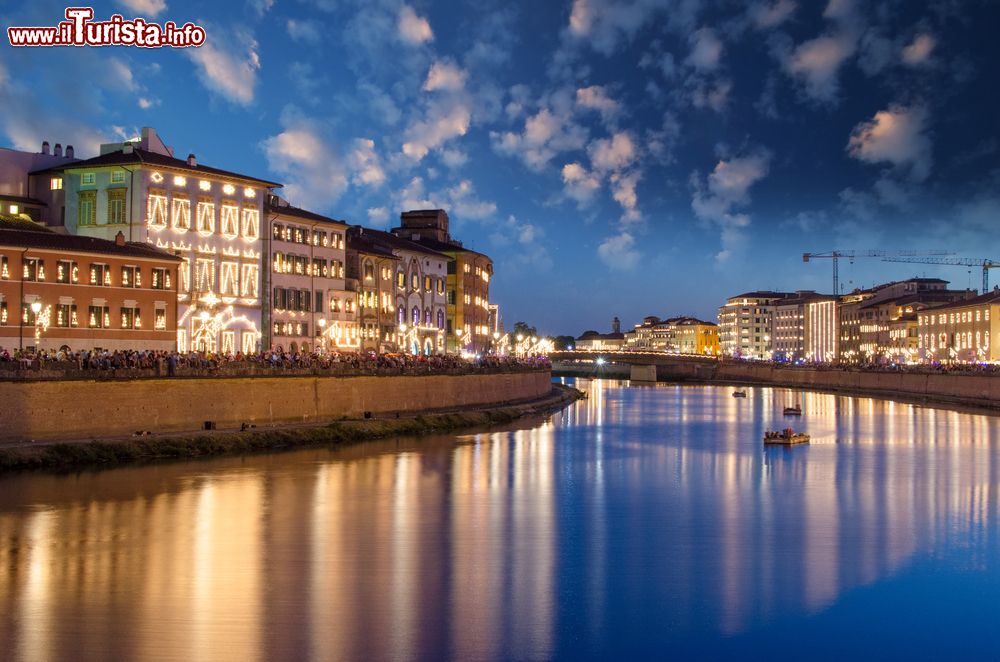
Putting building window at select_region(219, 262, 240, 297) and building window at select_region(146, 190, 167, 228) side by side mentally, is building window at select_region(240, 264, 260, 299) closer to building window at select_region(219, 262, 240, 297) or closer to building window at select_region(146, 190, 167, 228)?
building window at select_region(219, 262, 240, 297)

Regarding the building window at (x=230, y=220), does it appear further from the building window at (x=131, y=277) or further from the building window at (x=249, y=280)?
the building window at (x=131, y=277)

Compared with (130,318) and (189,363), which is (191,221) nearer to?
(130,318)

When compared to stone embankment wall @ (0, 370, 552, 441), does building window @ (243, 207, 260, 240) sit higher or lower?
higher

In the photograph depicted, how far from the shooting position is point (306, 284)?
66.9 metres

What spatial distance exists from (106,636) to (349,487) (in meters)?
17.6

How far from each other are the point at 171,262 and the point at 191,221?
5.78m

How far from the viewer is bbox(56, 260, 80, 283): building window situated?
1825 inches

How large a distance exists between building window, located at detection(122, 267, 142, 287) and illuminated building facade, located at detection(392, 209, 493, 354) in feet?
150

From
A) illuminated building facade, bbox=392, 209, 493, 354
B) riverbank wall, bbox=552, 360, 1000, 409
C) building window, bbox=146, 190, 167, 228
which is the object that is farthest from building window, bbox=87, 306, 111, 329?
riverbank wall, bbox=552, 360, 1000, 409

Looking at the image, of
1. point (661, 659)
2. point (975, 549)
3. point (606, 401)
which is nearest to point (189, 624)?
point (661, 659)

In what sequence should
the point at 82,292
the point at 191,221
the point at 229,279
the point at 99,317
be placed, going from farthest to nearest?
the point at 229,279 → the point at 191,221 → the point at 99,317 → the point at 82,292

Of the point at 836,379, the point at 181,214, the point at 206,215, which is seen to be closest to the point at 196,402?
the point at 181,214

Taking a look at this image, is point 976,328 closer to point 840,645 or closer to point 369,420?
point 369,420

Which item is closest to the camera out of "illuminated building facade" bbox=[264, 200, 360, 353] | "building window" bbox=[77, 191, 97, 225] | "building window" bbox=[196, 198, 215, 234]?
"building window" bbox=[77, 191, 97, 225]
